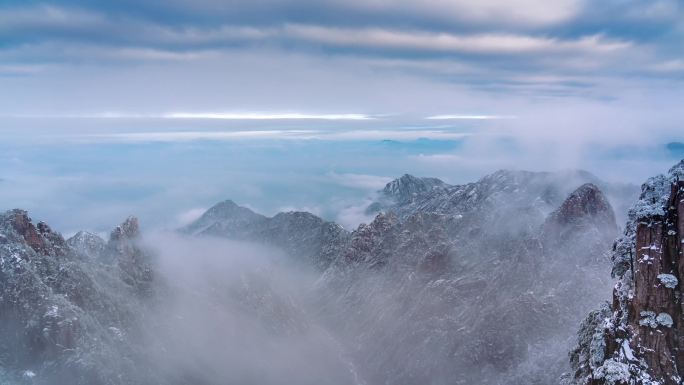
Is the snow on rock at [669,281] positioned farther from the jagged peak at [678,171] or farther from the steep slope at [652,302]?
the jagged peak at [678,171]

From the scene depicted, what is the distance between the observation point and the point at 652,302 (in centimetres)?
7488

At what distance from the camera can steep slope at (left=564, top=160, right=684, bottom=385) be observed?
7312cm

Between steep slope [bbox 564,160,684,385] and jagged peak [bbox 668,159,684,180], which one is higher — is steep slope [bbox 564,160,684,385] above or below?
below

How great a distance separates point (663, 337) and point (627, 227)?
19.9 meters

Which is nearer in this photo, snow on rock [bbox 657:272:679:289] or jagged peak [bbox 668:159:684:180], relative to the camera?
snow on rock [bbox 657:272:679:289]

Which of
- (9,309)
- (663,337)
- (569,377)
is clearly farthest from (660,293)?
(9,309)

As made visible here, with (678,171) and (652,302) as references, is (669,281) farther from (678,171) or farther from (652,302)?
(678,171)

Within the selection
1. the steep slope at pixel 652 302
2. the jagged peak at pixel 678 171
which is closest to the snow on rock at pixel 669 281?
the steep slope at pixel 652 302

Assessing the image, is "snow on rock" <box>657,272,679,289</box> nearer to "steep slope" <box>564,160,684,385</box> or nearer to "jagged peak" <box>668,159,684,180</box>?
"steep slope" <box>564,160,684,385</box>

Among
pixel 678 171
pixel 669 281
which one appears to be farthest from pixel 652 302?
pixel 678 171

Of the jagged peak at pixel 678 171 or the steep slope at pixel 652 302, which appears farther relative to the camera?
the jagged peak at pixel 678 171

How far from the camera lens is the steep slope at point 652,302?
7312 cm

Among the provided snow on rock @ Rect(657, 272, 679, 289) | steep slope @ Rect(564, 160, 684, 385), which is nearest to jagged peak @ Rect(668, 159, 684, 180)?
steep slope @ Rect(564, 160, 684, 385)

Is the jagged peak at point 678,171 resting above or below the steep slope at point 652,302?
above
